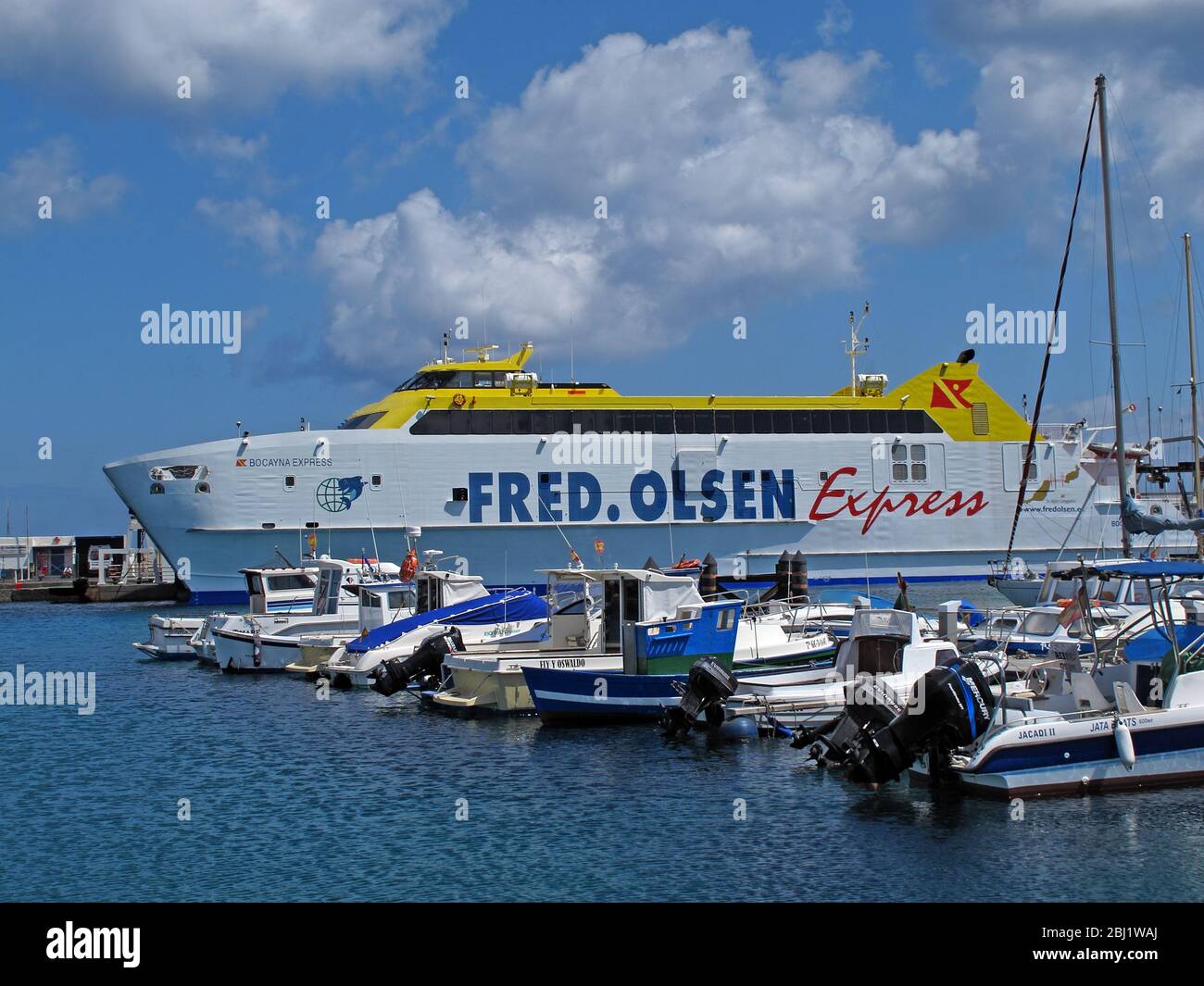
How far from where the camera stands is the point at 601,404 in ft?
156

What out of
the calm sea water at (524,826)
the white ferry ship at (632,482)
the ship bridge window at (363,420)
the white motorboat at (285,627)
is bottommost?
the calm sea water at (524,826)

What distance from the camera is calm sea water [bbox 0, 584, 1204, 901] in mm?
12625

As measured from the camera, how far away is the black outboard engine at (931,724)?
15.7 m

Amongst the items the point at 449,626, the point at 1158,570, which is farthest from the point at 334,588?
the point at 1158,570

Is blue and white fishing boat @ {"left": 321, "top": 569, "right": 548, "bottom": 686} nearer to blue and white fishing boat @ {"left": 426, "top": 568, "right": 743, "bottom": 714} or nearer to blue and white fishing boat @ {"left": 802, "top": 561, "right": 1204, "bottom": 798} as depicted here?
blue and white fishing boat @ {"left": 426, "top": 568, "right": 743, "bottom": 714}

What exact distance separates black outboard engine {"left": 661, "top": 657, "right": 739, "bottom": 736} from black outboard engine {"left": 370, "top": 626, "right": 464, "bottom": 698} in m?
6.41

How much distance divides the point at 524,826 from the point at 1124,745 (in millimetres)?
7138

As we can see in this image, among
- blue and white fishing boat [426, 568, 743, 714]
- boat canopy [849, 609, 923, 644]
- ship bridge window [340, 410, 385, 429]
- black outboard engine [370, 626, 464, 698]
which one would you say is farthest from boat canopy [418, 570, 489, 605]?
ship bridge window [340, 410, 385, 429]

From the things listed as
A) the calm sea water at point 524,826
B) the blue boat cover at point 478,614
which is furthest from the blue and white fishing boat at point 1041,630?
the blue boat cover at point 478,614

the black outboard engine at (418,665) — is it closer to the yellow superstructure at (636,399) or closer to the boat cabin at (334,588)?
the boat cabin at (334,588)

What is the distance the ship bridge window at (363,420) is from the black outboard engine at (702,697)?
2880cm

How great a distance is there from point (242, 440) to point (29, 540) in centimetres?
5126

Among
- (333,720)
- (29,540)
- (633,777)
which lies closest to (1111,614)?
(633,777)

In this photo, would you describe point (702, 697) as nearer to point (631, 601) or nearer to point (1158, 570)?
point (631, 601)
